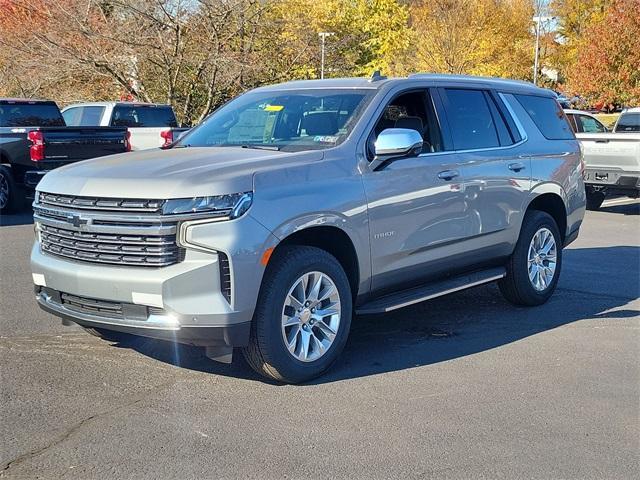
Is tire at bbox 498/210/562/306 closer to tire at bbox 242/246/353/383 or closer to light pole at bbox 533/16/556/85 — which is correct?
tire at bbox 242/246/353/383

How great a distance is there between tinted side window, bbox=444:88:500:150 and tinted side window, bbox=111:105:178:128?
1106 cm

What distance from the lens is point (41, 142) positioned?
1204 cm

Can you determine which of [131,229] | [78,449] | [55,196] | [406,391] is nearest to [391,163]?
[406,391]

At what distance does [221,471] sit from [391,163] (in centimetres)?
261

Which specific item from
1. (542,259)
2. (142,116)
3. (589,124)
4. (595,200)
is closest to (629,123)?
(589,124)

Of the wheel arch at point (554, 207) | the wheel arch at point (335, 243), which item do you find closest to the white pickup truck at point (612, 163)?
the wheel arch at point (554, 207)

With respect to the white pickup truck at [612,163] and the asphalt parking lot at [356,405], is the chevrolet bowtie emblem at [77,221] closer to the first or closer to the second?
the asphalt parking lot at [356,405]

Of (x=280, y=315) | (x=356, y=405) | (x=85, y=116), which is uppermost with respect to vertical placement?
(x=85, y=116)

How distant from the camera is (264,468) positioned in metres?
3.77

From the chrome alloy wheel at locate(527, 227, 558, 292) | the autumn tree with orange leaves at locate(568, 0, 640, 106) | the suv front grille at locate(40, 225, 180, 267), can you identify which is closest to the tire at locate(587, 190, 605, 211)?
the chrome alloy wheel at locate(527, 227, 558, 292)

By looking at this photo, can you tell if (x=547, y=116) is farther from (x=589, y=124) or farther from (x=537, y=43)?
(x=537, y=43)

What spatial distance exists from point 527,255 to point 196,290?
3.65 meters

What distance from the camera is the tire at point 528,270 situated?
687 centimetres

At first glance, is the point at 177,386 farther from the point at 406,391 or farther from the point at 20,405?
the point at 406,391
